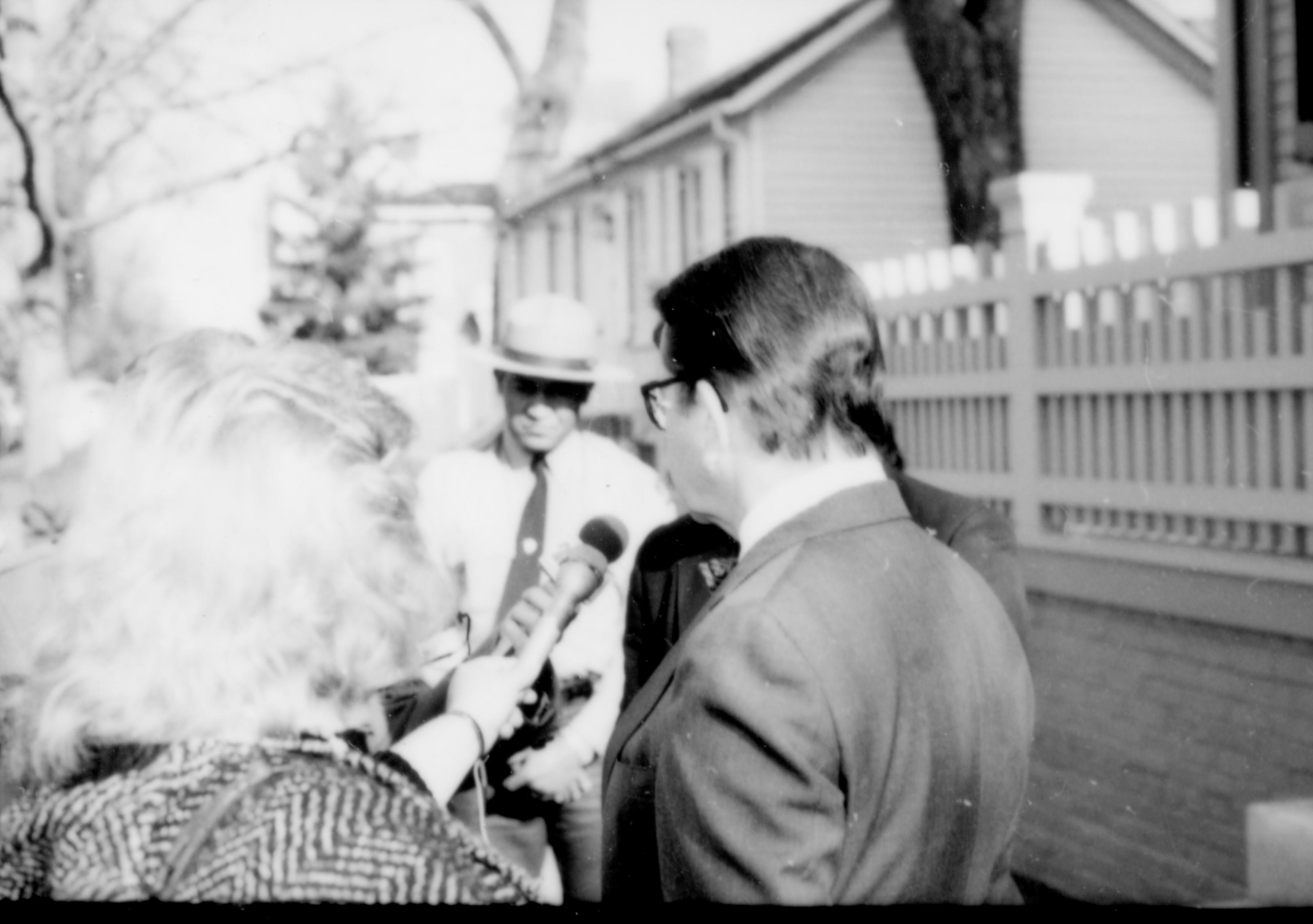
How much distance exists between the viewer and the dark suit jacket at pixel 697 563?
6.66 feet

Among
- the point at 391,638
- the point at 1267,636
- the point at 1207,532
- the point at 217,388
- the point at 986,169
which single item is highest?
the point at 986,169

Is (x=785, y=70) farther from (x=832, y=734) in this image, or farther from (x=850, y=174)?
(x=832, y=734)

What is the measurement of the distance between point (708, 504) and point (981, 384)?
2.91 metres

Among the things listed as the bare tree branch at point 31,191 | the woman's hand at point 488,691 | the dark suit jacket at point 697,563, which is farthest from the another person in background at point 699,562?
the bare tree branch at point 31,191

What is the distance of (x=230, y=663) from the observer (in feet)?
3.79

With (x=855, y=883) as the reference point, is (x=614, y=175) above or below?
above

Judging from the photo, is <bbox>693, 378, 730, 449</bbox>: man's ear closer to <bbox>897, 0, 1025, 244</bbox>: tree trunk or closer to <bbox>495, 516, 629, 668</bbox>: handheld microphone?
<bbox>495, 516, 629, 668</bbox>: handheld microphone

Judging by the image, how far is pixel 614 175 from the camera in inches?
241

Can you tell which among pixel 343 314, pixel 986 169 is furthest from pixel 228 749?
pixel 986 169

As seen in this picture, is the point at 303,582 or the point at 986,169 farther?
the point at 986,169

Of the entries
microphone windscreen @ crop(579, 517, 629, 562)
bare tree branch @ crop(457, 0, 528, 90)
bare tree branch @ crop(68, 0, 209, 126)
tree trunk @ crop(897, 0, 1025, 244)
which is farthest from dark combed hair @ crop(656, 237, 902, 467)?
tree trunk @ crop(897, 0, 1025, 244)

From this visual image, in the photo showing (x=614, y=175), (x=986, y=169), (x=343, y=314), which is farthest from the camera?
(x=614, y=175)

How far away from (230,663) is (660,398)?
0.55 m

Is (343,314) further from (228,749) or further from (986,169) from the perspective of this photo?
(228,749)
